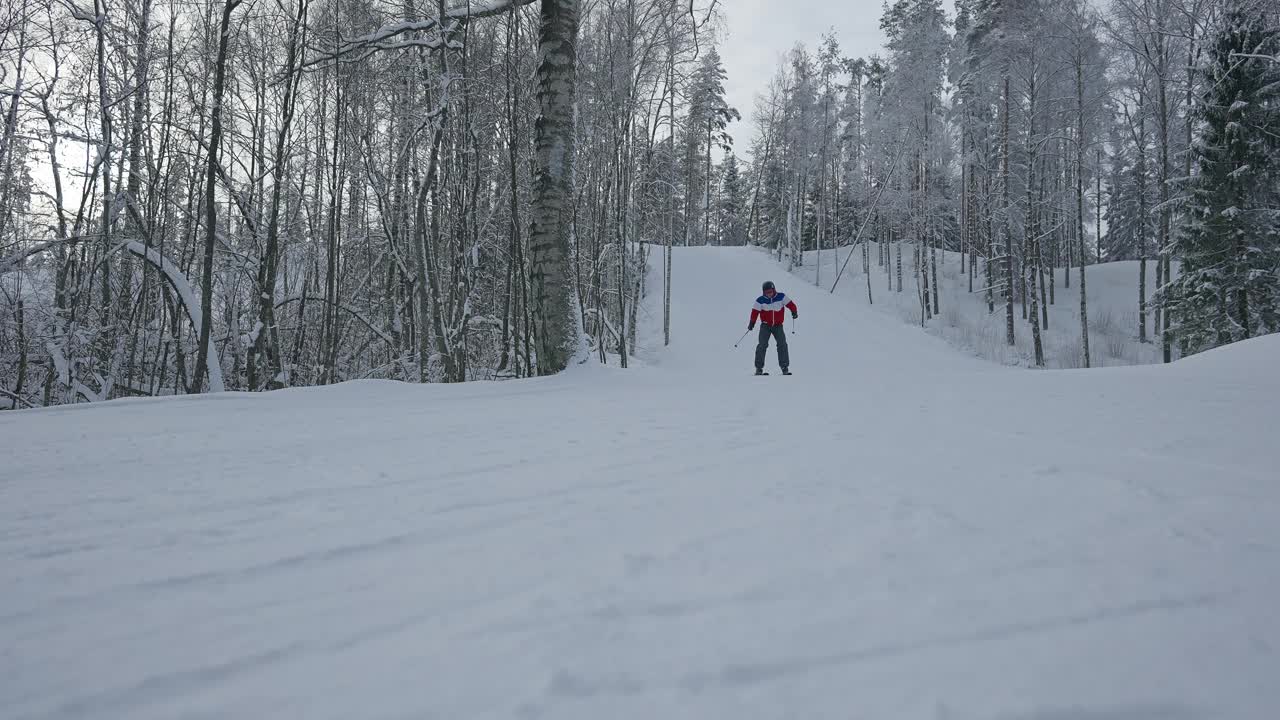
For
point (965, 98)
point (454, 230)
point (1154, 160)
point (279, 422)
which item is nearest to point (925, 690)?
point (279, 422)

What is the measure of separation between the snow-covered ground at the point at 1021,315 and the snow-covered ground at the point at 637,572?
16.1 m

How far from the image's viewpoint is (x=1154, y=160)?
17344 millimetres

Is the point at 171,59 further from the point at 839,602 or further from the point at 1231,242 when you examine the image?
the point at 1231,242

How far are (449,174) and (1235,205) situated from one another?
17210mm

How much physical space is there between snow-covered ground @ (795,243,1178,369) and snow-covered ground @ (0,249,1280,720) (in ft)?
52.7

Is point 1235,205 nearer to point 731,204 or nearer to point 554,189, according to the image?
point 554,189

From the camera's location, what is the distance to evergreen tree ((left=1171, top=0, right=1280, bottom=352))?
11914 mm

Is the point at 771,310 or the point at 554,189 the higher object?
the point at 554,189

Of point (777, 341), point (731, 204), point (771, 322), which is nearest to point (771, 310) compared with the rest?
point (771, 322)

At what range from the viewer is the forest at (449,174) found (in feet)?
23.3

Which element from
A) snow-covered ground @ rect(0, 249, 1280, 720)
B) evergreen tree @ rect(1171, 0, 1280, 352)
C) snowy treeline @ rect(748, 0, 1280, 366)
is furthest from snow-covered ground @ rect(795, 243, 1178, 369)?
snow-covered ground @ rect(0, 249, 1280, 720)

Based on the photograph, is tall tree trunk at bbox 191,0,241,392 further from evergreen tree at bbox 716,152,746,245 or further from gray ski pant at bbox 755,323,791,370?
evergreen tree at bbox 716,152,746,245

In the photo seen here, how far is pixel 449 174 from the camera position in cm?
1088

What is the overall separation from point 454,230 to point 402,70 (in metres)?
3.48
